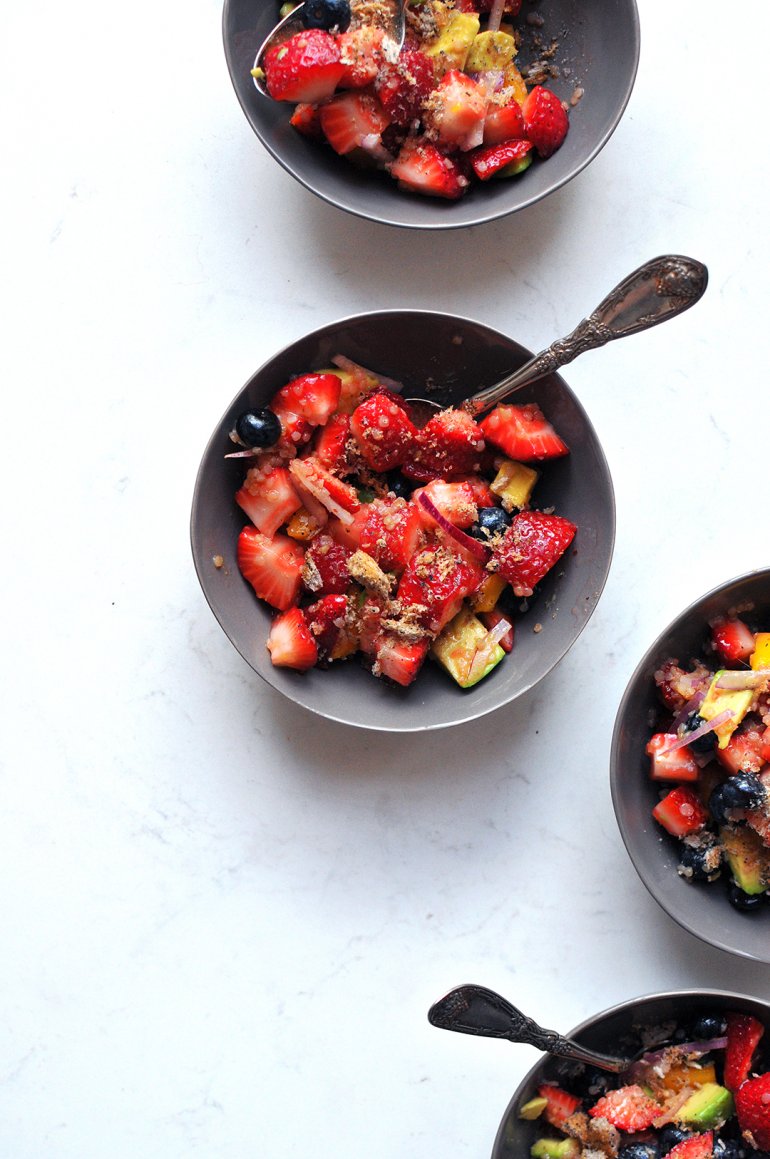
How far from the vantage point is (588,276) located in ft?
6.64

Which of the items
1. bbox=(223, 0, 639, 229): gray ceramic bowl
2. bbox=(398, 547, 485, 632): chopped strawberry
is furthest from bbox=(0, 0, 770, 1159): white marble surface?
bbox=(398, 547, 485, 632): chopped strawberry

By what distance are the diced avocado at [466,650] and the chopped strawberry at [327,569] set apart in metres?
0.21

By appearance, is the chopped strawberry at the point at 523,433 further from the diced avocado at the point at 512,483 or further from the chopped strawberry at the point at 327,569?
the chopped strawberry at the point at 327,569

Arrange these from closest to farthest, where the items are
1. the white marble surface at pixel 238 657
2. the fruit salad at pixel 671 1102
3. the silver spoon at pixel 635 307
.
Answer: the silver spoon at pixel 635 307
the fruit salad at pixel 671 1102
the white marble surface at pixel 238 657

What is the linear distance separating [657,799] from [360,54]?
143cm

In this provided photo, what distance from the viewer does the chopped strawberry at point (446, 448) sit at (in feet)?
6.02

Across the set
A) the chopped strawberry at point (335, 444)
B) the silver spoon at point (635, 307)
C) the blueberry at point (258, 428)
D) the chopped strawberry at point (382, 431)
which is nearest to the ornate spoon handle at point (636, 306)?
the silver spoon at point (635, 307)

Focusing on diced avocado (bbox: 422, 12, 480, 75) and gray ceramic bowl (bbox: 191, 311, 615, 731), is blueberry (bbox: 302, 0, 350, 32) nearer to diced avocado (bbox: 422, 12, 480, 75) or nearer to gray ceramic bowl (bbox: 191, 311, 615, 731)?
diced avocado (bbox: 422, 12, 480, 75)

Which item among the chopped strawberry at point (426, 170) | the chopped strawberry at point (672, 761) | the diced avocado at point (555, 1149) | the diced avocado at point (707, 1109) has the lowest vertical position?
the diced avocado at point (555, 1149)

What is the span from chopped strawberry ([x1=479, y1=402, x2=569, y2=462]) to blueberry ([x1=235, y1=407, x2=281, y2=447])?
381 mm

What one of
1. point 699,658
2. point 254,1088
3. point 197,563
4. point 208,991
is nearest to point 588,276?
point 699,658

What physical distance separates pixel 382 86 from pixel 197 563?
0.90 metres

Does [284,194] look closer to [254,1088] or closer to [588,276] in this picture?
[588,276]

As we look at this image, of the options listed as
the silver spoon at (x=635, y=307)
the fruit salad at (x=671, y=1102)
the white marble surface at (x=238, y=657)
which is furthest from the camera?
the white marble surface at (x=238, y=657)
